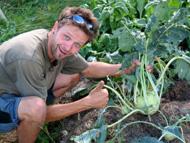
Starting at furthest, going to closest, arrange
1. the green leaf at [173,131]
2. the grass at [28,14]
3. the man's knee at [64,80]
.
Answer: the grass at [28,14] < the man's knee at [64,80] < the green leaf at [173,131]

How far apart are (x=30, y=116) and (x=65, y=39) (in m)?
0.51

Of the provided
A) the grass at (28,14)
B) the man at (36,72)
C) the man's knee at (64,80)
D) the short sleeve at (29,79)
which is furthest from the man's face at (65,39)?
the grass at (28,14)

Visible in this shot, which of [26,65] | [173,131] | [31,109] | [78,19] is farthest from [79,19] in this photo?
[173,131]

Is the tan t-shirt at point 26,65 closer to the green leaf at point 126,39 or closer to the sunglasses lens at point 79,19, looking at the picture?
the sunglasses lens at point 79,19

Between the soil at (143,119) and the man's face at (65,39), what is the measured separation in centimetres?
57

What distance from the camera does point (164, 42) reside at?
2.94 meters

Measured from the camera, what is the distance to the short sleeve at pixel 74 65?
323cm

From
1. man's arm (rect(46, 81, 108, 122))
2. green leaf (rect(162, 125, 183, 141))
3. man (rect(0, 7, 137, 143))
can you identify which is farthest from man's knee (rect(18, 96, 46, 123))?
green leaf (rect(162, 125, 183, 141))

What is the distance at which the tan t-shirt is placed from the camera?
269cm

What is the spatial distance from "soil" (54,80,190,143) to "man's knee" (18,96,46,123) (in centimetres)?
38

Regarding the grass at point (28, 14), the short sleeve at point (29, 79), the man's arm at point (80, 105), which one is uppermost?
the short sleeve at point (29, 79)

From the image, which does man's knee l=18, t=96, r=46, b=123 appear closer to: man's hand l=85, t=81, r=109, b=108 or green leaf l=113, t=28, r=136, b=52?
man's hand l=85, t=81, r=109, b=108

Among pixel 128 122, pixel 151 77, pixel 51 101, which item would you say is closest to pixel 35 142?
pixel 51 101

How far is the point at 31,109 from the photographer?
2.76m
